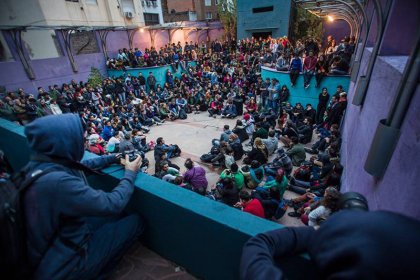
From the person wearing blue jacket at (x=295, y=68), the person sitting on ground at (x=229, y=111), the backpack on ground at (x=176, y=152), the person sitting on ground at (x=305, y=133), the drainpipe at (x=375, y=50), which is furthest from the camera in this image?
the person sitting on ground at (x=229, y=111)

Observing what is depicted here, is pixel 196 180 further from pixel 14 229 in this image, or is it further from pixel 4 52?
pixel 4 52

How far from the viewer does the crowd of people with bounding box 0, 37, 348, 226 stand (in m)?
5.71

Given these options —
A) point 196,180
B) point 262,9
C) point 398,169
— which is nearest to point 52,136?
point 398,169

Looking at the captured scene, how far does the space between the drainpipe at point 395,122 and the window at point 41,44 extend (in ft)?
53.6

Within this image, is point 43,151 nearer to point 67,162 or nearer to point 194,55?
point 67,162

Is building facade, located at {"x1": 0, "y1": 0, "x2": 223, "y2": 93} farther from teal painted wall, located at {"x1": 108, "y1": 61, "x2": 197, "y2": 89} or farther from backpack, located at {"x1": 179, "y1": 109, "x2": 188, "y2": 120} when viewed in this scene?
backpack, located at {"x1": 179, "y1": 109, "x2": 188, "y2": 120}

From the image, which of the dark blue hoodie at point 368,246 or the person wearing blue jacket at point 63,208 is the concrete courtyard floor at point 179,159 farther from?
the dark blue hoodie at point 368,246


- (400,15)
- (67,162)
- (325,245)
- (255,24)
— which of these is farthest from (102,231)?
(255,24)

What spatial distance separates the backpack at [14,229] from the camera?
1.26 meters

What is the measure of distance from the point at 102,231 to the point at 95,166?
2.20 feet

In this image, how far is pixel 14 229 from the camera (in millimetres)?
1300

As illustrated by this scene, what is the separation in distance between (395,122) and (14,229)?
3508 millimetres

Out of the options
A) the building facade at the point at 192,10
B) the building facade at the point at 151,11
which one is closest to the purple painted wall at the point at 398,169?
the building facade at the point at 151,11

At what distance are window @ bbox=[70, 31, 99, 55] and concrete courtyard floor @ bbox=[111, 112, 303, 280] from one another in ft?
28.0
